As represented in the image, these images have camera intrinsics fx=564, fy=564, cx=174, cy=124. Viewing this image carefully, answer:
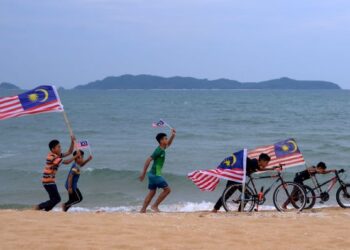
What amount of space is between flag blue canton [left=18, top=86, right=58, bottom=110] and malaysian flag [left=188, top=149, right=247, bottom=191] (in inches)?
115

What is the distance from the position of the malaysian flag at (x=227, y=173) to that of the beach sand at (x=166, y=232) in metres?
1.09

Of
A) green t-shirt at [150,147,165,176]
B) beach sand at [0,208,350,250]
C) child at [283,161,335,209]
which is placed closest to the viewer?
beach sand at [0,208,350,250]

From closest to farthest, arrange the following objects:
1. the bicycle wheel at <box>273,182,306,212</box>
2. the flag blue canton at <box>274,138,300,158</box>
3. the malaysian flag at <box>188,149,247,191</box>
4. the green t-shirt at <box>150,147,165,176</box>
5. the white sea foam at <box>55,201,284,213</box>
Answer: the green t-shirt at <box>150,147,165,176</box> → the malaysian flag at <box>188,149,247,191</box> → the bicycle wheel at <box>273,182,306,212</box> → the flag blue canton at <box>274,138,300,158</box> → the white sea foam at <box>55,201,284,213</box>

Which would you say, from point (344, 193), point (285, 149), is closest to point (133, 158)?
point (285, 149)

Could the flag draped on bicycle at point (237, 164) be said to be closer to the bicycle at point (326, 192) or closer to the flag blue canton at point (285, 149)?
the flag blue canton at point (285, 149)

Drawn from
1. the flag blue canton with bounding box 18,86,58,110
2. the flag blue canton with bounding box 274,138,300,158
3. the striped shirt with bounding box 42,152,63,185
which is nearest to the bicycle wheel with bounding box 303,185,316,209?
the flag blue canton with bounding box 274,138,300,158

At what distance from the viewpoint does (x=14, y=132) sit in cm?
3975

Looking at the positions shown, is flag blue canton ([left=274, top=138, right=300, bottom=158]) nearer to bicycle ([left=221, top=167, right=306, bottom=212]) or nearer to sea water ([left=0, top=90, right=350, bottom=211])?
bicycle ([left=221, top=167, right=306, bottom=212])

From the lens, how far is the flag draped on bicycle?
10.6m

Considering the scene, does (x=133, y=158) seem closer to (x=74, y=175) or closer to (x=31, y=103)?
(x=74, y=175)

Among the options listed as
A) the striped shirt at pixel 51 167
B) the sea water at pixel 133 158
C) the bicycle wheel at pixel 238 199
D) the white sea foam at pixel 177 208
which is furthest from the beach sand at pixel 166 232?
the sea water at pixel 133 158

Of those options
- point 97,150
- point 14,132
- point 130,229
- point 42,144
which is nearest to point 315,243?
point 130,229

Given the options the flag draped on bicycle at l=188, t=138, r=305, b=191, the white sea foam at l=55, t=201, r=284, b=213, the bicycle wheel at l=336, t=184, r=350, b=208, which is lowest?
the white sea foam at l=55, t=201, r=284, b=213

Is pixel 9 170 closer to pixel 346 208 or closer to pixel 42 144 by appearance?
pixel 42 144
